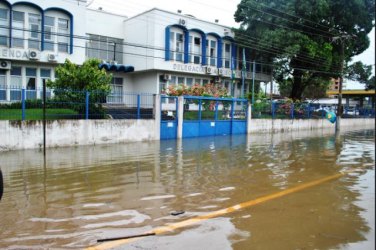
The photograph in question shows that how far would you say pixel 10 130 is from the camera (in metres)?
13.3

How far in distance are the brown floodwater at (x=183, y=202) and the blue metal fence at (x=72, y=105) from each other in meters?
2.17

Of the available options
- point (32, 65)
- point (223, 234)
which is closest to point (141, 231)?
point (223, 234)

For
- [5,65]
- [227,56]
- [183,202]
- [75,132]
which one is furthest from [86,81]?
[227,56]

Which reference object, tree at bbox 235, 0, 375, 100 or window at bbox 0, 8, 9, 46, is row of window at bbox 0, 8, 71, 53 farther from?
tree at bbox 235, 0, 375, 100

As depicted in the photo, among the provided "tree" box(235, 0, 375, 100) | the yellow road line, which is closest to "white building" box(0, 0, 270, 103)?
"tree" box(235, 0, 375, 100)

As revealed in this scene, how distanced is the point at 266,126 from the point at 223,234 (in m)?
21.0

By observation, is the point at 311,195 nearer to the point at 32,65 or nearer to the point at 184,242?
the point at 184,242

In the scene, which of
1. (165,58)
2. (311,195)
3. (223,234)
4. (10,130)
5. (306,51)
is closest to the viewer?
(223,234)

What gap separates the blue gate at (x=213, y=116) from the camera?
65.2ft

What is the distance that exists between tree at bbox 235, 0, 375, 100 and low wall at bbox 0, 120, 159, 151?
58.7 ft

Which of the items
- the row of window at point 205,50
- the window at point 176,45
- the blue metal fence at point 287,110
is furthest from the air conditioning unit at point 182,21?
the blue metal fence at point 287,110

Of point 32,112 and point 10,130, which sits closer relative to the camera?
point 10,130

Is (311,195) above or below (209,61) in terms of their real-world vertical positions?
below

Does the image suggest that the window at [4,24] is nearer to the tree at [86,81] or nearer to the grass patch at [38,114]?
the tree at [86,81]
